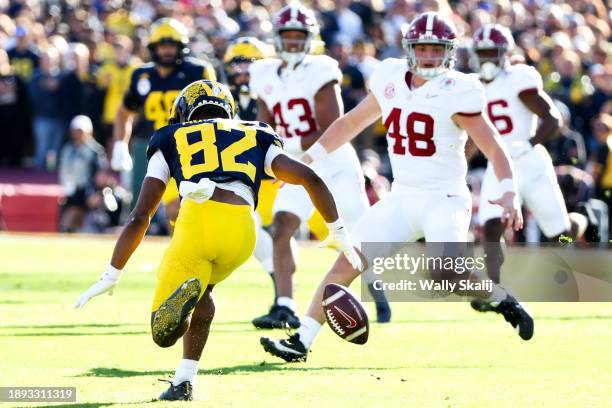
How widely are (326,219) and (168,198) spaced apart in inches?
141

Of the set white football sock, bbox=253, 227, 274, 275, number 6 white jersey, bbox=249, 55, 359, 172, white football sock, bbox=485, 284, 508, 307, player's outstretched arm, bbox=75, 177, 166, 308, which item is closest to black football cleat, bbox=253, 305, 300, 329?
white football sock, bbox=253, 227, 274, 275

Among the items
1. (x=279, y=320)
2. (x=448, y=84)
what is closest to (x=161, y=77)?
(x=279, y=320)

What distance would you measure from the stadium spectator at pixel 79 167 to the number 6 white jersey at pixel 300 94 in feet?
25.2

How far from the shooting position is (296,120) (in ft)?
28.9

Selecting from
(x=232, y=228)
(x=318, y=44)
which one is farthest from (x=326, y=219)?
(x=318, y=44)

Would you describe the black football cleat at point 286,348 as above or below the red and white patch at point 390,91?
below

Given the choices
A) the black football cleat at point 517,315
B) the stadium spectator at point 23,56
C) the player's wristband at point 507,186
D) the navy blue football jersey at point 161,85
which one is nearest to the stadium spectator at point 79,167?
the stadium spectator at point 23,56

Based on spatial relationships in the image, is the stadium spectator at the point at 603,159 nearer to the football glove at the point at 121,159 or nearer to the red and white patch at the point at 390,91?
the football glove at the point at 121,159

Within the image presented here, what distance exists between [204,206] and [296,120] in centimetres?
315

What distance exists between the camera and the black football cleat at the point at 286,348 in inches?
271

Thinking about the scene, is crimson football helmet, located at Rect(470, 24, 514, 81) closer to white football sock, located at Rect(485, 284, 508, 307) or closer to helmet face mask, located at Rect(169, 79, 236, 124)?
white football sock, located at Rect(485, 284, 508, 307)

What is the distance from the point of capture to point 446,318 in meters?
9.01

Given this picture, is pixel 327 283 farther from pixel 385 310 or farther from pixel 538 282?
pixel 538 282

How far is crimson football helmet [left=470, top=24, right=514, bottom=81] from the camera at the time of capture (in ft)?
30.9
